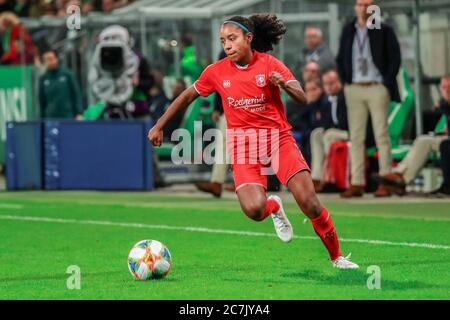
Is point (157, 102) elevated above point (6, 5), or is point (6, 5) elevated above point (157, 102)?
point (6, 5)

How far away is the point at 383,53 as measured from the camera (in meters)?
17.9

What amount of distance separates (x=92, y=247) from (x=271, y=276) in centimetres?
321

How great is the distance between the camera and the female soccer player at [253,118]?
1057 cm

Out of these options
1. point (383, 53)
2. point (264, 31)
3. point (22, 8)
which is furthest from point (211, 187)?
point (22, 8)

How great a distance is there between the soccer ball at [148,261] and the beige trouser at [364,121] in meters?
8.06

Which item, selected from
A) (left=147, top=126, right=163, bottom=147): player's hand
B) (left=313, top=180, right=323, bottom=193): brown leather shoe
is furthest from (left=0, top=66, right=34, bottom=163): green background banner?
(left=147, top=126, right=163, bottom=147): player's hand

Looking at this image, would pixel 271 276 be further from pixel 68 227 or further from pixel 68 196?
pixel 68 196

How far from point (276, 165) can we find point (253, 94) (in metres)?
0.59

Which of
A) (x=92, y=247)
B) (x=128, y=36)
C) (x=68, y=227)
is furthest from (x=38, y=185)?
(x=92, y=247)

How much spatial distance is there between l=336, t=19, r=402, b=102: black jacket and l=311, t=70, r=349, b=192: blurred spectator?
111 cm

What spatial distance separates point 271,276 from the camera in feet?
34.4

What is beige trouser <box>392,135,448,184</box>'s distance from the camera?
18016mm

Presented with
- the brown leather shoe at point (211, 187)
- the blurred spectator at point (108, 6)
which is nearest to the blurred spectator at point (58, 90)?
the blurred spectator at point (108, 6)

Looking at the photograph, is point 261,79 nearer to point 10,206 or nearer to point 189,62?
point 10,206
